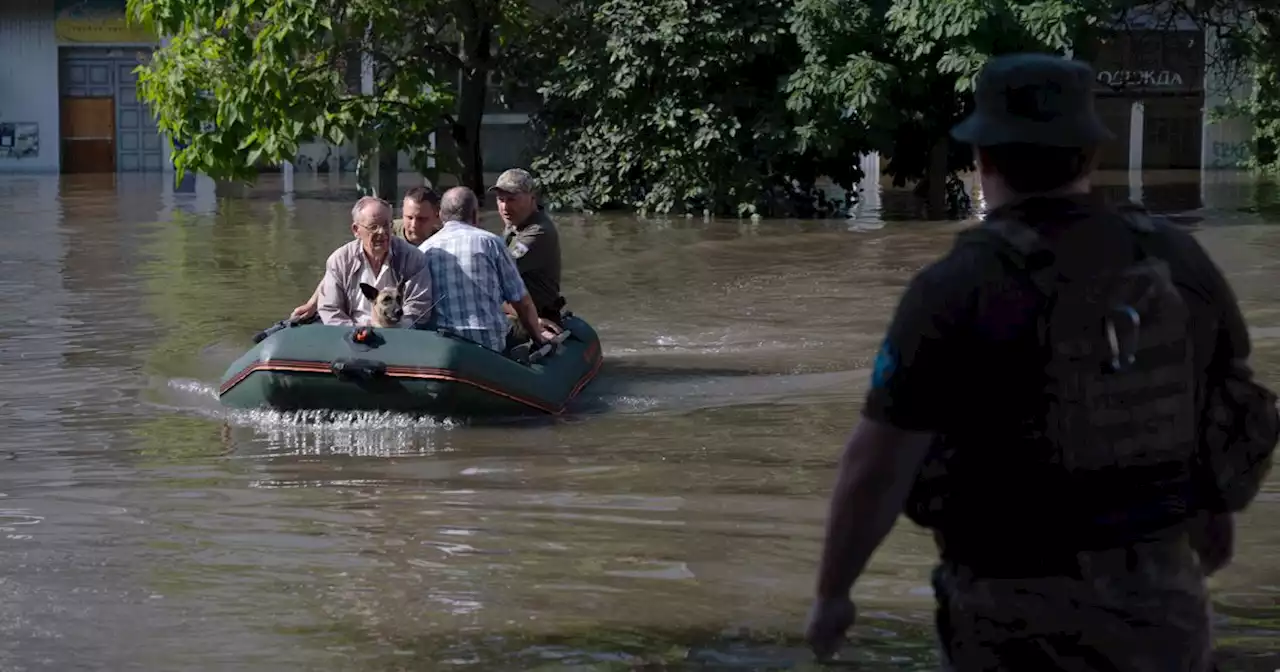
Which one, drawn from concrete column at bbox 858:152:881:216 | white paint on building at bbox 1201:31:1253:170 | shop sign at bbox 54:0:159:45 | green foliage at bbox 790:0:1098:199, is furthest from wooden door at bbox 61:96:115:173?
white paint on building at bbox 1201:31:1253:170

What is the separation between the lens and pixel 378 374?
9.34 metres

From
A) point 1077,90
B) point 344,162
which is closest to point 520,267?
point 1077,90

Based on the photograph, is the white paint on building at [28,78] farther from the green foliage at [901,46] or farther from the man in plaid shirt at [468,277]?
the man in plaid shirt at [468,277]

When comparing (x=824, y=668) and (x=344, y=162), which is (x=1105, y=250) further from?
(x=344, y=162)

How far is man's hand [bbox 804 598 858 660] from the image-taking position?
9.83 feet

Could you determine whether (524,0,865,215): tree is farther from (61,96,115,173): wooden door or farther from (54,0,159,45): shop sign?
(61,96,115,173): wooden door

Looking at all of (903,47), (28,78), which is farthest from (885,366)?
(28,78)

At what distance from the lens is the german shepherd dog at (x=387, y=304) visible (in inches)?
381

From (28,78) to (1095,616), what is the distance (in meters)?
41.4

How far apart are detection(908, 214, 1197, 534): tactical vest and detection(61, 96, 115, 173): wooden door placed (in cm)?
4075

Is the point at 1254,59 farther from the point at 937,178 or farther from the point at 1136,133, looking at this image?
the point at 1136,133

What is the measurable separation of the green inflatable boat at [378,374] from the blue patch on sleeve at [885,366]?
656cm

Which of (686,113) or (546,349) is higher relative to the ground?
(686,113)

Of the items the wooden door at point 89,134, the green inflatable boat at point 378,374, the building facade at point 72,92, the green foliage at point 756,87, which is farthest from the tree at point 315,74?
the wooden door at point 89,134
